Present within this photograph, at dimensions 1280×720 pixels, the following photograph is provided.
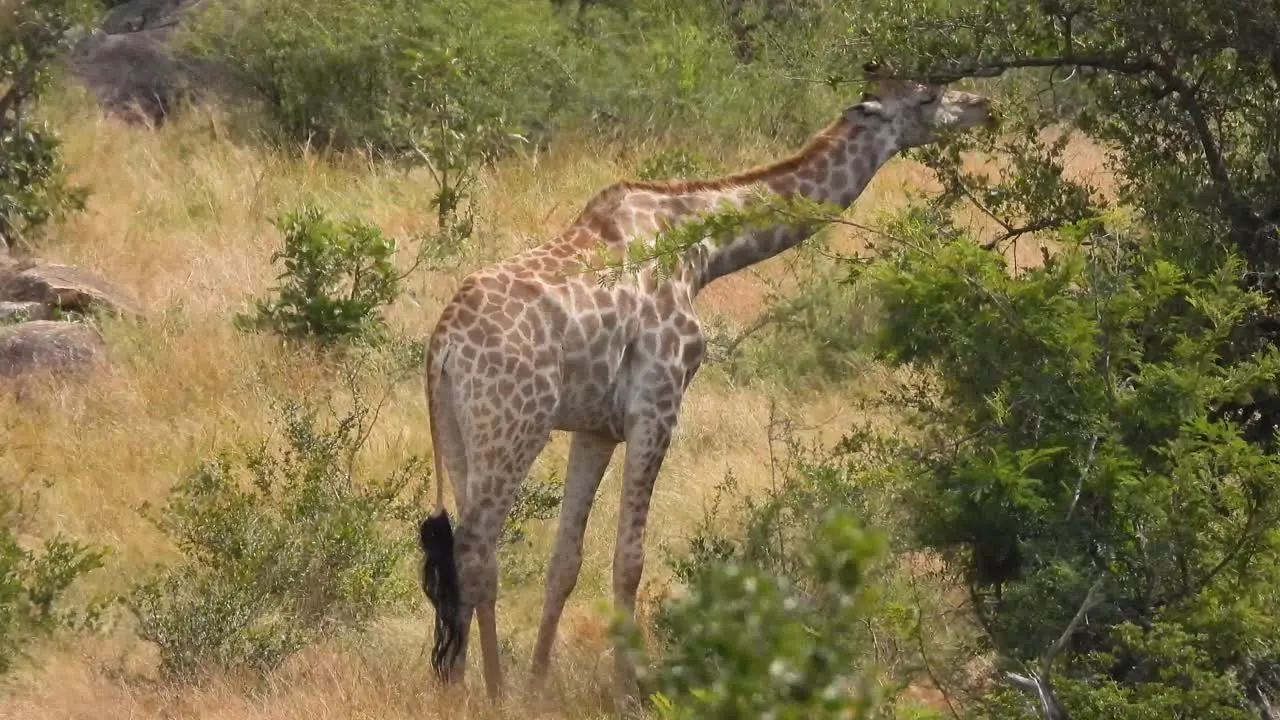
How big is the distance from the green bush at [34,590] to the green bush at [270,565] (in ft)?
0.98

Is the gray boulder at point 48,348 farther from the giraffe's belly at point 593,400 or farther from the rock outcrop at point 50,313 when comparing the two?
the giraffe's belly at point 593,400

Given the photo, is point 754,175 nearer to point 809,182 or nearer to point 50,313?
point 809,182

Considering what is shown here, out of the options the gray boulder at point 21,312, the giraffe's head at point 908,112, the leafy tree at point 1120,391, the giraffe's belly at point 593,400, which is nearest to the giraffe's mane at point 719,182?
the giraffe's head at point 908,112

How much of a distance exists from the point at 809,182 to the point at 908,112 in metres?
0.55

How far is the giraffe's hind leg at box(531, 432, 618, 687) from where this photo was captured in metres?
7.09

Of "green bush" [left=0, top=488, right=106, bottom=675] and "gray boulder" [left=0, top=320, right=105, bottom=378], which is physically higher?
"gray boulder" [left=0, top=320, right=105, bottom=378]

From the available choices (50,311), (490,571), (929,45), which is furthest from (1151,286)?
(50,311)

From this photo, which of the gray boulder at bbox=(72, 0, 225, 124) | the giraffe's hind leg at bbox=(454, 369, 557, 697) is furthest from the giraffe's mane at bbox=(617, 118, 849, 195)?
the gray boulder at bbox=(72, 0, 225, 124)

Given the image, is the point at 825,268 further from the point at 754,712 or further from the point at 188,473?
the point at 754,712

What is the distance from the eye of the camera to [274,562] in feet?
25.0

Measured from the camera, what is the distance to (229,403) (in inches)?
396

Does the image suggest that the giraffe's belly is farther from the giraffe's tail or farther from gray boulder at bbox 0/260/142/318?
gray boulder at bbox 0/260/142/318

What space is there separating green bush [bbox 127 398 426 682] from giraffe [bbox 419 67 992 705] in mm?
819

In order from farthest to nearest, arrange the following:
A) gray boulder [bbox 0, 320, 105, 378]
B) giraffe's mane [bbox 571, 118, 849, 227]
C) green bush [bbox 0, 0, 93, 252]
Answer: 1. green bush [bbox 0, 0, 93, 252]
2. gray boulder [bbox 0, 320, 105, 378]
3. giraffe's mane [bbox 571, 118, 849, 227]
